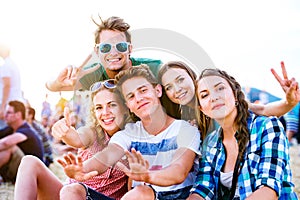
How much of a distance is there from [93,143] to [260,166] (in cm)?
64

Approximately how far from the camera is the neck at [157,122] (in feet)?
5.84

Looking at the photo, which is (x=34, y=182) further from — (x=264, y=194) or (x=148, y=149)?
(x=264, y=194)

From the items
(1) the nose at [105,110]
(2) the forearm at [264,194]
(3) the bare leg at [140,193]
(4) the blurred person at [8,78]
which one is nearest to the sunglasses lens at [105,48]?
(1) the nose at [105,110]

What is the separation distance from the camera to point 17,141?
4.08 meters

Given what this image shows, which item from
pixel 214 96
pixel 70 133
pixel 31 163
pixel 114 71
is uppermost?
pixel 114 71

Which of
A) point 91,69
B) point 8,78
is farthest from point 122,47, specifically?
point 8,78

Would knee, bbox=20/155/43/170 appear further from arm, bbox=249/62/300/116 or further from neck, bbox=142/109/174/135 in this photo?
arm, bbox=249/62/300/116

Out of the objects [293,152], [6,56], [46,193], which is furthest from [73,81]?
[293,152]

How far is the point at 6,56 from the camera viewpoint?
12.7ft

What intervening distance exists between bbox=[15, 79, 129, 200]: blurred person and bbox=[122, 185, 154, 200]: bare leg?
22 cm

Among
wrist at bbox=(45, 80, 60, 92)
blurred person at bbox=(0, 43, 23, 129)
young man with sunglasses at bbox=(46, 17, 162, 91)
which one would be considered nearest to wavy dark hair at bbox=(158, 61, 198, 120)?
young man with sunglasses at bbox=(46, 17, 162, 91)

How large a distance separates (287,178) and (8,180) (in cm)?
296

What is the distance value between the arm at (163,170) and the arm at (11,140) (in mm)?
2559

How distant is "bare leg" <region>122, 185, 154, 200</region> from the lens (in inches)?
64.0
